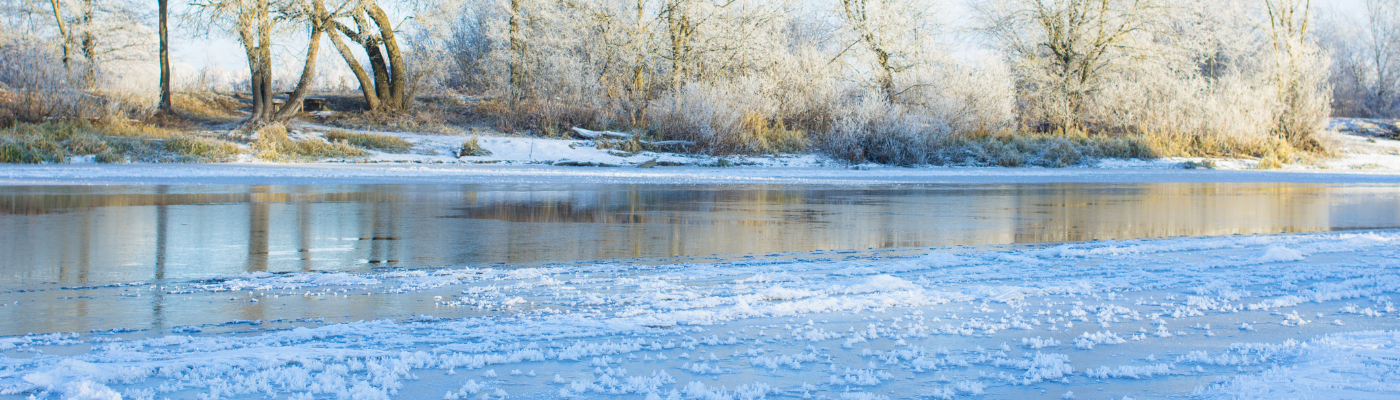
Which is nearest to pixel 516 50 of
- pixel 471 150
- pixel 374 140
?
pixel 374 140

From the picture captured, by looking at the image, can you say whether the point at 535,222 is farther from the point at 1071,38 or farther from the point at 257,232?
the point at 1071,38

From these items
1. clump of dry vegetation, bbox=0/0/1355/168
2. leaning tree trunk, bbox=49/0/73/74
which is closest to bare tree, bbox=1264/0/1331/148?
clump of dry vegetation, bbox=0/0/1355/168

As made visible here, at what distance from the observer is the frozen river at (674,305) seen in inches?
128

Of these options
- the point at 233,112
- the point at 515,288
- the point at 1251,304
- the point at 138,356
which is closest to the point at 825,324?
the point at 515,288

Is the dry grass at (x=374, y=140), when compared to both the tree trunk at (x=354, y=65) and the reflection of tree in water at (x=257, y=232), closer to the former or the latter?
the tree trunk at (x=354, y=65)

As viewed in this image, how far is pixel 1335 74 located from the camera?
52875 millimetres

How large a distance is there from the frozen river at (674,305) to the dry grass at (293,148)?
1035cm

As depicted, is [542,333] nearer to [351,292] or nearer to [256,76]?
[351,292]

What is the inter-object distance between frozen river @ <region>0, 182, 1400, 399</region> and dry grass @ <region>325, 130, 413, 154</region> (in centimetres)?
1154

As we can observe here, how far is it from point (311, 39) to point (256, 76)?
1.60 meters

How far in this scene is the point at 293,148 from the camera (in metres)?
20.1

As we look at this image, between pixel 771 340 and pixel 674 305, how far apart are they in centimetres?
80

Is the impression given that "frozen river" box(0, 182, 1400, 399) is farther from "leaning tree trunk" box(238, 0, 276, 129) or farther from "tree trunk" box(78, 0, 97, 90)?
"tree trunk" box(78, 0, 97, 90)

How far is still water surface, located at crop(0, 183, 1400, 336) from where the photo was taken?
4.62 meters
